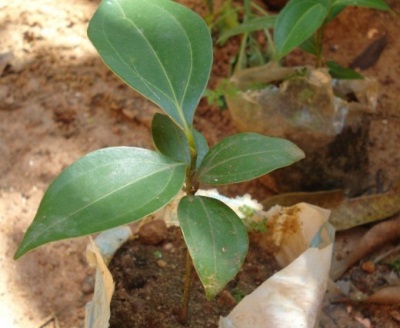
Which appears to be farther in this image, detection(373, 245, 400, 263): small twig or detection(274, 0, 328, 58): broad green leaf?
detection(373, 245, 400, 263): small twig

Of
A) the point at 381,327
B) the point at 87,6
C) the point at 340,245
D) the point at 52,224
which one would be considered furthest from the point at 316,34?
the point at 52,224

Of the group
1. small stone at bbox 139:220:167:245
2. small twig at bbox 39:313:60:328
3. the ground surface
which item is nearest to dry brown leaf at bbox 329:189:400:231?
the ground surface

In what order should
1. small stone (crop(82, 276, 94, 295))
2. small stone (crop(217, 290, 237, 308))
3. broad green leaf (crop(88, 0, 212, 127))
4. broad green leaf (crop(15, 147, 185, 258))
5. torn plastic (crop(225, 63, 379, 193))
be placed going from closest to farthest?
broad green leaf (crop(15, 147, 185, 258))
broad green leaf (crop(88, 0, 212, 127))
small stone (crop(217, 290, 237, 308))
small stone (crop(82, 276, 94, 295))
torn plastic (crop(225, 63, 379, 193))

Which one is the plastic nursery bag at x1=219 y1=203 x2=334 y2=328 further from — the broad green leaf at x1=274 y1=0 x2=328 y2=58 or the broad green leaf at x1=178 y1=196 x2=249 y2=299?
the broad green leaf at x1=274 y1=0 x2=328 y2=58

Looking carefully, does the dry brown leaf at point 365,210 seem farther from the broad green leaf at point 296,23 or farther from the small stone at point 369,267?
the broad green leaf at point 296,23

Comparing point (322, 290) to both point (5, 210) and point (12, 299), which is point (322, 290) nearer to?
point (12, 299)

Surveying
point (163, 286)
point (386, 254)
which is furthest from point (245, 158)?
point (386, 254)

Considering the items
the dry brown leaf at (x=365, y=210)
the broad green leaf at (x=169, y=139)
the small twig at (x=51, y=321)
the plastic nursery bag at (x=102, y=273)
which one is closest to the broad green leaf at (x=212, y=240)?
the broad green leaf at (x=169, y=139)

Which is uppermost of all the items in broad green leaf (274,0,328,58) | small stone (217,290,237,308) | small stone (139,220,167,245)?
broad green leaf (274,0,328,58)
